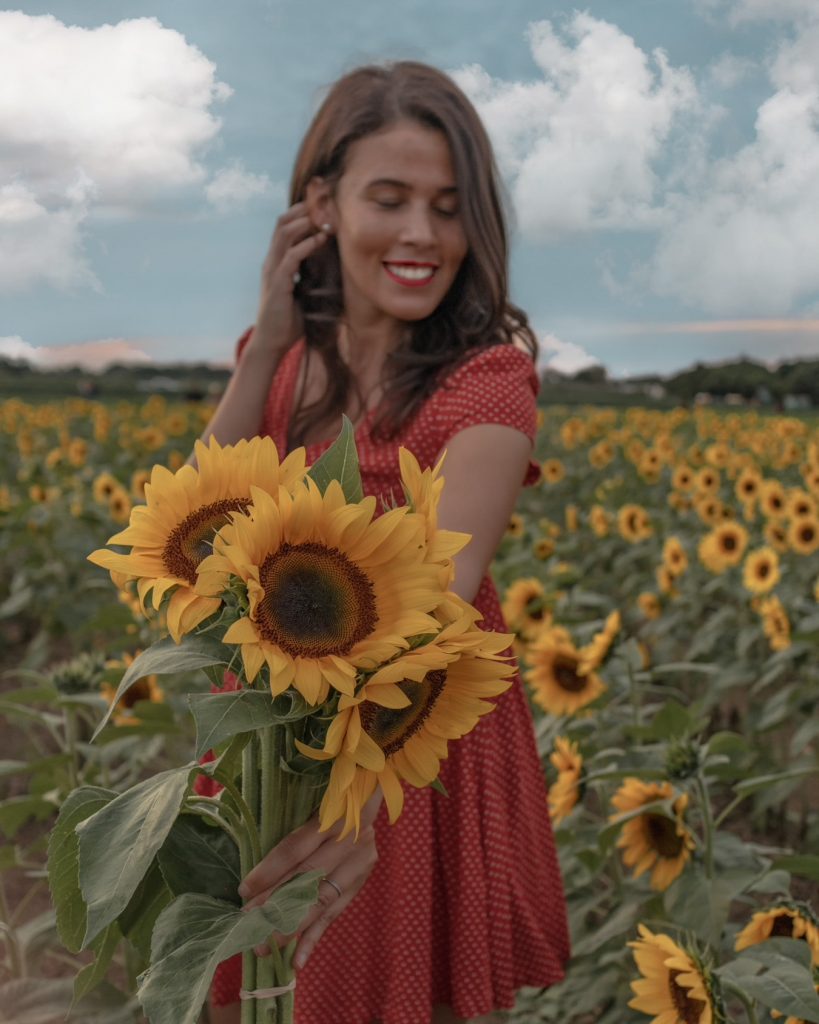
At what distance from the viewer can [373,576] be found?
2.61 ft

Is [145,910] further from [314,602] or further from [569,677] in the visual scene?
[569,677]

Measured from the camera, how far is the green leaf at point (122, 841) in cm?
77

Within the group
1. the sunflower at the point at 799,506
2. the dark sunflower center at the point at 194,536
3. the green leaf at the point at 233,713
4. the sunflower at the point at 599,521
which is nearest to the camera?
the green leaf at the point at 233,713

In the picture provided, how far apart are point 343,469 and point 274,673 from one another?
6.2 inches

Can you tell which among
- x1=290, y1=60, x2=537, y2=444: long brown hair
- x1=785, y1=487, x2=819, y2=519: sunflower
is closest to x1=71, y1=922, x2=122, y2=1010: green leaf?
x1=290, y1=60, x2=537, y2=444: long brown hair

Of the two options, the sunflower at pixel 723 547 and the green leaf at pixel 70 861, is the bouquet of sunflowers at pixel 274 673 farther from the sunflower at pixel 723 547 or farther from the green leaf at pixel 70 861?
the sunflower at pixel 723 547

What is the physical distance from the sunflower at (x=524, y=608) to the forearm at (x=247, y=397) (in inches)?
49.8

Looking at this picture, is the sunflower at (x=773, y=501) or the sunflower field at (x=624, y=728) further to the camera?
the sunflower at (x=773, y=501)

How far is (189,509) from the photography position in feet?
2.81

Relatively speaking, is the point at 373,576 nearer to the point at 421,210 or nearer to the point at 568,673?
the point at 421,210

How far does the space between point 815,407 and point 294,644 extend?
2240cm

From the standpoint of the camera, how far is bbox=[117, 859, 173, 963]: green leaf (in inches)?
37.4

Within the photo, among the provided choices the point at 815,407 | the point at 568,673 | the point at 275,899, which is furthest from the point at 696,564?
the point at 815,407

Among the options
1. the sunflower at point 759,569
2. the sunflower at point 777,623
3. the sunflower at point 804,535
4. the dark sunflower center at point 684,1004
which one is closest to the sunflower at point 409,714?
the dark sunflower center at point 684,1004
